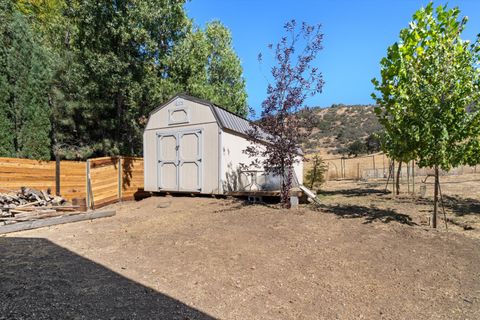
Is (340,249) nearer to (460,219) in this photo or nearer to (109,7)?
(460,219)

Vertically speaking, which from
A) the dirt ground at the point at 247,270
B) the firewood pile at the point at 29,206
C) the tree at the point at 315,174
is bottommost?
the dirt ground at the point at 247,270

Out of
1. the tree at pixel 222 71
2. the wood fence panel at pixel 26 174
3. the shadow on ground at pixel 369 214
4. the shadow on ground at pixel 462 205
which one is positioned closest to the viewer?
the shadow on ground at pixel 369 214

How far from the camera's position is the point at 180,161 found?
1004cm

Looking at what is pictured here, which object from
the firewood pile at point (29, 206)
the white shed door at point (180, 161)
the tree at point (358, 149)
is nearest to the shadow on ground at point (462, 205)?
the white shed door at point (180, 161)

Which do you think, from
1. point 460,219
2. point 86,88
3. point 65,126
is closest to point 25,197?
point 86,88

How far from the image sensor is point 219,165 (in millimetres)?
9297

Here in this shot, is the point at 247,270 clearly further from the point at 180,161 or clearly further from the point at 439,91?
the point at 180,161

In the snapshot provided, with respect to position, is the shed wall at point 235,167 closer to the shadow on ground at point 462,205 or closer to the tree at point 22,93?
the shadow on ground at point 462,205

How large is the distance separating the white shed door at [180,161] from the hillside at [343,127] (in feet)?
107

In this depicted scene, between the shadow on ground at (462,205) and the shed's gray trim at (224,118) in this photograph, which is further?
the shed's gray trim at (224,118)

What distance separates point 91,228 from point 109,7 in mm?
9458

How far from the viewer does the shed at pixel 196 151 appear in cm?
945

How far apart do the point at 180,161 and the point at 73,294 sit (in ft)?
23.3

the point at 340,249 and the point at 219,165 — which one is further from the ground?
the point at 219,165
